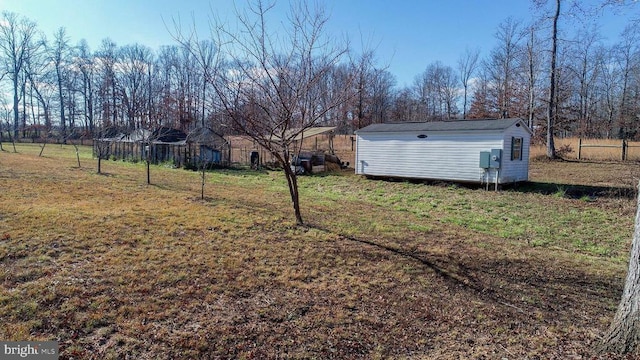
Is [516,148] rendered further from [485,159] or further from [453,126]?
[453,126]

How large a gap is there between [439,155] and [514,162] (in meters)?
2.43

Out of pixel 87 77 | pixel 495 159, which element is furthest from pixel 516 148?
pixel 87 77

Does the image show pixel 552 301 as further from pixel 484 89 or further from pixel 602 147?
pixel 484 89

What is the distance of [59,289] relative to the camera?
3338 mm

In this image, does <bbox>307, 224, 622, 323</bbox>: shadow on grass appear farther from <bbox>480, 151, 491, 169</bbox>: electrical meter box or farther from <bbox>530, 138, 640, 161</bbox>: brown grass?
<bbox>530, 138, 640, 161</bbox>: brown grass

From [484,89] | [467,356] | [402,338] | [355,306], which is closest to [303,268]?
[355,306]

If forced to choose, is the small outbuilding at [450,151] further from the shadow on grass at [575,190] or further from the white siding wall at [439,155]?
the shadow on grass at [575,190]

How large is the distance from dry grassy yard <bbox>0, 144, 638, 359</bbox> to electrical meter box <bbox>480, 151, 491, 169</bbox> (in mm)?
3691

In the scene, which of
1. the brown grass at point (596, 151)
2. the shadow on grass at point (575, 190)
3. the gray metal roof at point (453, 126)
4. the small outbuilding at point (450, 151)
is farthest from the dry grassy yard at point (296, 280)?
the brown grass at point (596, 151)

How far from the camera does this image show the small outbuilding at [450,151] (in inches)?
461

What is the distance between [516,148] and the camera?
12.2 metres
